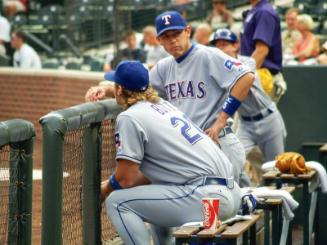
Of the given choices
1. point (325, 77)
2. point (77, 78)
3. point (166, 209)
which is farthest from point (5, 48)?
point (166, 209)

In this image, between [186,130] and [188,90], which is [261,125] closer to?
[188,90]

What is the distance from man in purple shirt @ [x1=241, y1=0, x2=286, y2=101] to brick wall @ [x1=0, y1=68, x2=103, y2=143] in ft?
19.3

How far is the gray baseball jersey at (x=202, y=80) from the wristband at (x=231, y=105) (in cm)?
9

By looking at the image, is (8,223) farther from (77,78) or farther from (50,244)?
(77,78)

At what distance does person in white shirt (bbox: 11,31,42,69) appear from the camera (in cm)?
1661

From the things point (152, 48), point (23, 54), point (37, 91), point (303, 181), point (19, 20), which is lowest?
point (37, 91)

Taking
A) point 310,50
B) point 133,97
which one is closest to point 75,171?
point 133,97

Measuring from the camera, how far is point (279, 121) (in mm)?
8344

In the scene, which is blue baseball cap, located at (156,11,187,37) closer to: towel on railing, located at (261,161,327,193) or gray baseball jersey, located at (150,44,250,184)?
gray baseball jersey, located at (150,44,250,184)

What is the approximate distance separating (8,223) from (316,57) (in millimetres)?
8381

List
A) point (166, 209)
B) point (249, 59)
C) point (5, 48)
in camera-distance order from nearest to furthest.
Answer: point (166, 209)
point (249, 59)
point (5, 48)

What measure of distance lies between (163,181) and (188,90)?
1.13 meters

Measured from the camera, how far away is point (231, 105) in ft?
21.4

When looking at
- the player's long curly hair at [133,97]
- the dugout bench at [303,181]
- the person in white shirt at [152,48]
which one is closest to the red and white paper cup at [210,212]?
the player's long curly hair at [133,97]
